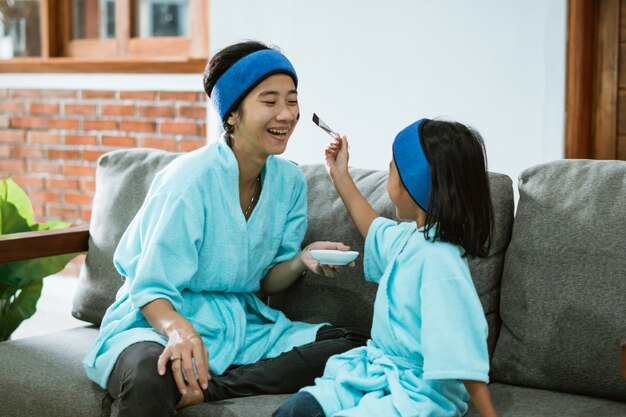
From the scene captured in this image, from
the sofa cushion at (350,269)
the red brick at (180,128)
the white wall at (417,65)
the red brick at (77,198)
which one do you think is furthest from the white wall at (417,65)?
the red brick at (77,198)

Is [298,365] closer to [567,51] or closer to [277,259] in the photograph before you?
[277,259]

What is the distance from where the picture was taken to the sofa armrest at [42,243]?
2646mm

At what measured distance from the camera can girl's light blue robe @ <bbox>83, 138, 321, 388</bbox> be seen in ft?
6.93

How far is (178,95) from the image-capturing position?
4.61 meters

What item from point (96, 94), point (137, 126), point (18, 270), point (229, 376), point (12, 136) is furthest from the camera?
point (12, 136)

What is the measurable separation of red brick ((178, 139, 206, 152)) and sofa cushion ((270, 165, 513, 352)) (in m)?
2.09

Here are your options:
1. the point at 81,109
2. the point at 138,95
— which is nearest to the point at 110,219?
the point at 138,95

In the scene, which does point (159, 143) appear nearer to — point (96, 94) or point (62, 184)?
point (96, 94)

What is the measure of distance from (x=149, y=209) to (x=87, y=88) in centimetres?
298

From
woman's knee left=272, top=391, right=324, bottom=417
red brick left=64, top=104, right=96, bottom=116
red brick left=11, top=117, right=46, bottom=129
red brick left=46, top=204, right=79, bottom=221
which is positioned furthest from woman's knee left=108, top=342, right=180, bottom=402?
red brick left=11, top=117, right=46, bottom=129

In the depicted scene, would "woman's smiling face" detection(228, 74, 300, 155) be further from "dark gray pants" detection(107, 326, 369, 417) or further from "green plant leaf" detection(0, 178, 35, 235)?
"green plant leaf" detection(0, 178, 35, 235)

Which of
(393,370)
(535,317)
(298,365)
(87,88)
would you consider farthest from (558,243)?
(87,88)

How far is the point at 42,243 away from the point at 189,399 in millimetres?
968

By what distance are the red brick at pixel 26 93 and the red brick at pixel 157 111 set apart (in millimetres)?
807
